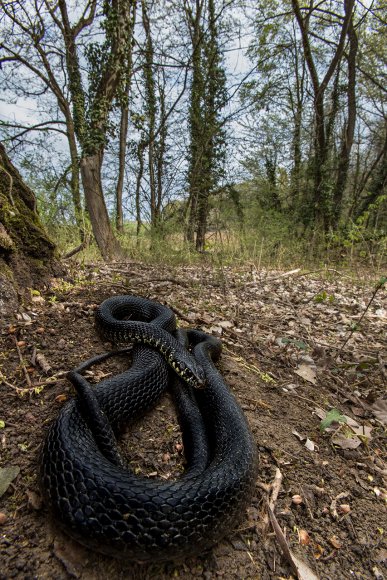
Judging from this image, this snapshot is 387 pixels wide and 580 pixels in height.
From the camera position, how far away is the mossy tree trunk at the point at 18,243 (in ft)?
9.37

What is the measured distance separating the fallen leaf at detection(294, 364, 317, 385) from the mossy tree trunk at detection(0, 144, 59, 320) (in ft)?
9.12

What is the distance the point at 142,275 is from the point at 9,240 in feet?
7.64

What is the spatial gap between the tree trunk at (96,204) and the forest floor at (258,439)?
3.89 metres

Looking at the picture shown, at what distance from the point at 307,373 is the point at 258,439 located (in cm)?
125

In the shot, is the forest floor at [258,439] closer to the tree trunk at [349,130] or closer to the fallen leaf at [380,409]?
the fallen leaf at [380,409]

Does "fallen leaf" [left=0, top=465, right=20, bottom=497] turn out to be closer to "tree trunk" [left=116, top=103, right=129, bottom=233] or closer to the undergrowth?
the undergrowth

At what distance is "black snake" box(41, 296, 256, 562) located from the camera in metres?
1.30

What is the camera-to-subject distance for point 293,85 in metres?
16.8

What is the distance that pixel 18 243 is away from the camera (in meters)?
3.13

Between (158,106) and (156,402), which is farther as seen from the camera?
(158,106)

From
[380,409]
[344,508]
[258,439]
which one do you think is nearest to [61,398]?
[258,439]

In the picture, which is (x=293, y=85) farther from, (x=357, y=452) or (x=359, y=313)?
(x=357, y=452)

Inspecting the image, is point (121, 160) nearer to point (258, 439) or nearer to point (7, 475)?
point (258, 439)

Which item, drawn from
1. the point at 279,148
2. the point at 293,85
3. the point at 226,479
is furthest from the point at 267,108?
the point at 226,479
